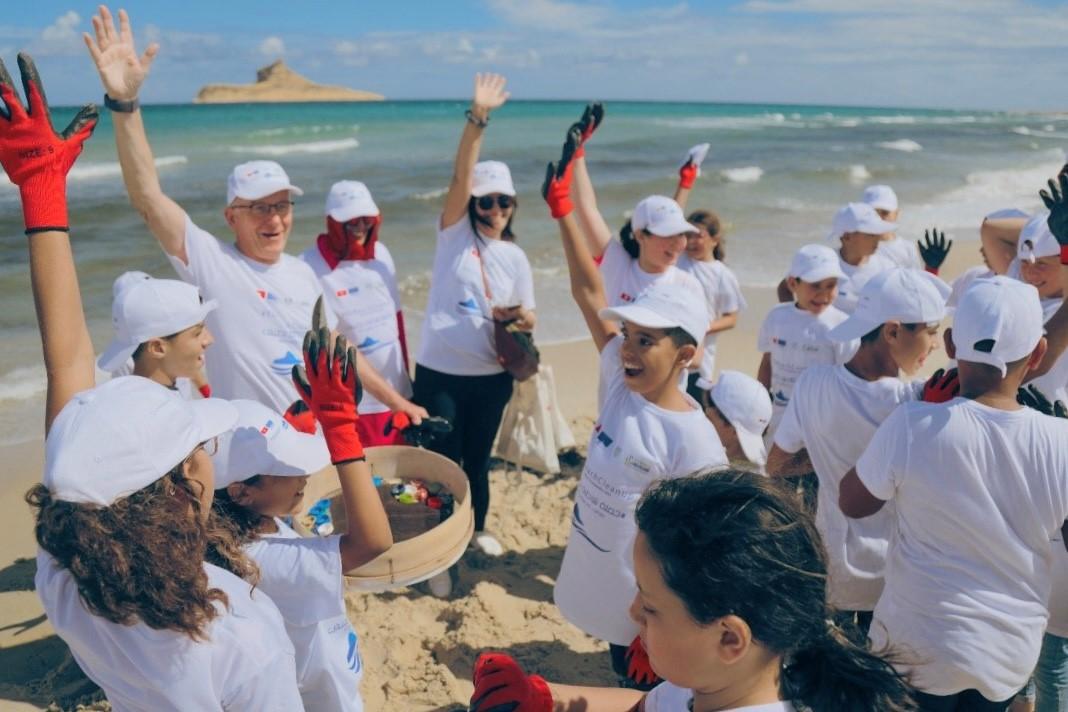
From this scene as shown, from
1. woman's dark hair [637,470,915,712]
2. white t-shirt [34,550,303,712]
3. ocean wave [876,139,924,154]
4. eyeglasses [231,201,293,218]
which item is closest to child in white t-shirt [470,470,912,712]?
woman's dark hair [637,470,915,712]

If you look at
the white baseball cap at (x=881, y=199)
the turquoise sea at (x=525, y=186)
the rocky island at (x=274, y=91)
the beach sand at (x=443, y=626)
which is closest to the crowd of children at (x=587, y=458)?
the beach sand at (x=443, y=626)

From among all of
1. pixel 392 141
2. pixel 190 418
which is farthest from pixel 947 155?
pixel 190 418

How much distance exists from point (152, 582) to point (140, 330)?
5.48 feet

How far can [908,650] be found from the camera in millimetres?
2459

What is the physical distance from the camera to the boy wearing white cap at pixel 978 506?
7.66ft

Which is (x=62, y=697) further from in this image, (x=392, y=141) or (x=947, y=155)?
(x=947, y=155)

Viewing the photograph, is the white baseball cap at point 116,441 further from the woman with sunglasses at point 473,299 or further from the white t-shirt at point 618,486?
the woman with sunglasses at point 473,299

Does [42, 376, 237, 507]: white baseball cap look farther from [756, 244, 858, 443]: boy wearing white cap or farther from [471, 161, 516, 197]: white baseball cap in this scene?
[756, 244, 858, 443]: boy wearing white cap

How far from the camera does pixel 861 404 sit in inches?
115

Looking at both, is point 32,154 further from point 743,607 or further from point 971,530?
point 971,530

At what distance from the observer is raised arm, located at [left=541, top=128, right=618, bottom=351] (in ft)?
10.6

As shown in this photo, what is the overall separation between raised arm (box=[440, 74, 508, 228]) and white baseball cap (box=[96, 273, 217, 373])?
1.64m

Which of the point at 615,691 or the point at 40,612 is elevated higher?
the point at 615,691

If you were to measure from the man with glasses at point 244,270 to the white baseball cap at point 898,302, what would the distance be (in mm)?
2346
